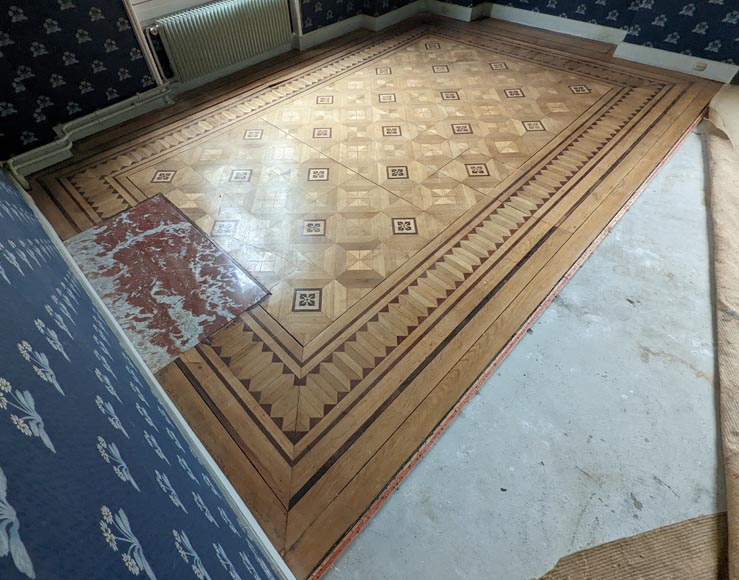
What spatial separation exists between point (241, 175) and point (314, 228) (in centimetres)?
70

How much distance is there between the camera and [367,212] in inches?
89.4

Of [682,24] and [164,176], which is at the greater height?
[682,24]

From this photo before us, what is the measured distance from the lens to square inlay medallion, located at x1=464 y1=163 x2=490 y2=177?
249 centimetres

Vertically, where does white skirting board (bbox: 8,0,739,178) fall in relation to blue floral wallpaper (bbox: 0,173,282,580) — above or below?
below

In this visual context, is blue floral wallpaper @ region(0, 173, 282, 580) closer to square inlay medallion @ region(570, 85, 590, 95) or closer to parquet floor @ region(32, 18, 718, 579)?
parquet floor @ region(32, 18, 718, 579)

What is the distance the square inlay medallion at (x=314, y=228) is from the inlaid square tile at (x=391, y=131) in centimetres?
100

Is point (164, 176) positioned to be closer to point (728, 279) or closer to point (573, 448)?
point (573, 448)

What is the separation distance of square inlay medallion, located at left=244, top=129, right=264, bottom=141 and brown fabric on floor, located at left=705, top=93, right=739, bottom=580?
273 centimetres

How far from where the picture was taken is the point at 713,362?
1.59 metres

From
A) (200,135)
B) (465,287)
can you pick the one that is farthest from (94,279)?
(465,287)

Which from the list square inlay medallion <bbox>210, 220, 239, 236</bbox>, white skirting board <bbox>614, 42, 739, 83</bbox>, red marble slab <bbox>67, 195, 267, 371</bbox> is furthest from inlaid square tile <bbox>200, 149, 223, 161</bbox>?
white skirting board <bbox>614, 42, 739, 83</bbox>

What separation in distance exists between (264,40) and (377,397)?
3414 mm

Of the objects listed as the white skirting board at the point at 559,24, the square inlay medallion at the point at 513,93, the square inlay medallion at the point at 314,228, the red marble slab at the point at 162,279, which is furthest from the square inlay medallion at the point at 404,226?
the white skirting board at the point at 559,24

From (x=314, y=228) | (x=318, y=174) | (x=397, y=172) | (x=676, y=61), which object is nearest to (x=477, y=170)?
(x=397, y=172)
